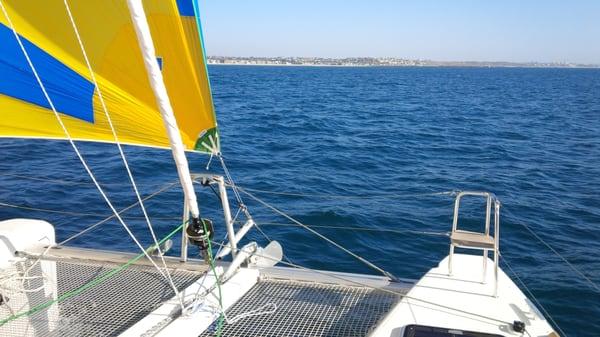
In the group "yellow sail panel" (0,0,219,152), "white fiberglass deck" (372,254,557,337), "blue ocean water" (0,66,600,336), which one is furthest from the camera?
"blue ocean water" (0,66,600,336)

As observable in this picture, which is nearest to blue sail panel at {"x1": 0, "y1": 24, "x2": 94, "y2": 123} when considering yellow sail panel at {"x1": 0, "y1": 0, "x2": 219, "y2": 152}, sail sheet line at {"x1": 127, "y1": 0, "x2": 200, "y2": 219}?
yellow sail panel at {"x1": 0, "y1": 0, "x2": 219, "y2": 152}

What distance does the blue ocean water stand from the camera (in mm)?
8180

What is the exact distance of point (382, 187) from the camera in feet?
42.1

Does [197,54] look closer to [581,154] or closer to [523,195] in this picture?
[523,195]

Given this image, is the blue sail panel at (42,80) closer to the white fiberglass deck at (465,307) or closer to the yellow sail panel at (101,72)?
the yellow sail panel at (101,72)

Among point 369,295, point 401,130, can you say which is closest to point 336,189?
point 369,295

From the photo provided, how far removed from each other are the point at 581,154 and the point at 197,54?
1720cm

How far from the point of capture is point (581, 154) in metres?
17.3

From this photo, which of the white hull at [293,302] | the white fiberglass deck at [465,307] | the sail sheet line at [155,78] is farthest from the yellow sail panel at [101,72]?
the white fiberglass deck at [465,307]

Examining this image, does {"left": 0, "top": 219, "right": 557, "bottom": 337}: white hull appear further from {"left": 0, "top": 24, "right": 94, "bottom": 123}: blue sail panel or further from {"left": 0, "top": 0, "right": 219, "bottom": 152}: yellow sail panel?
{"left": 0, "top": 24, "right": 94, "bottom": 123}: blue sail panel

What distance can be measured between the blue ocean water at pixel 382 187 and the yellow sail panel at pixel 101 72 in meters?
1.71

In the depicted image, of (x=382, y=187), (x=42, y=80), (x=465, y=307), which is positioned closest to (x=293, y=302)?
(x=465, y=307)

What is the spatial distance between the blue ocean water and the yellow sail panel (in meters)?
1.71

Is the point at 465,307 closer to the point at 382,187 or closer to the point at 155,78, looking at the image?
the point at 155,78
